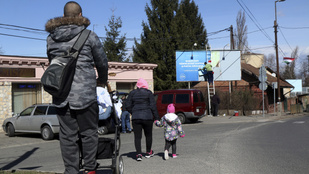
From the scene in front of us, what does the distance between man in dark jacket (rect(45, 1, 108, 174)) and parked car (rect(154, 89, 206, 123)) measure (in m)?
→ 17.0

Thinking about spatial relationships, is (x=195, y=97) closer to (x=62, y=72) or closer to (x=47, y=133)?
(x=47, y=133)

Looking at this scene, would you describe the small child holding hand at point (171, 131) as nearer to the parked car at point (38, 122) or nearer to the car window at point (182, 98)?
the parked car at point (38, 122)

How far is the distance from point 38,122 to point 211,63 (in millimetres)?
20759

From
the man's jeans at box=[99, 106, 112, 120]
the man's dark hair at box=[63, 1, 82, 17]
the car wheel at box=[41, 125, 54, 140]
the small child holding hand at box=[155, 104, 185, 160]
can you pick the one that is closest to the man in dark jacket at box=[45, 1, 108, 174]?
the man's dark hair at box=[63, 1, 82, 17]

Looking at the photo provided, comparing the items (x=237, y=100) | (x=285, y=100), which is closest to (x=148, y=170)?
(x=237, y=100)

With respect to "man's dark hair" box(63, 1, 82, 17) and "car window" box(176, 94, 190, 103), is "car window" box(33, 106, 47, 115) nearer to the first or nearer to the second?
"car window" box(176, 94, 190, 103)

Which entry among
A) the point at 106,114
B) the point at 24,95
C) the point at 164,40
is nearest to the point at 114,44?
the point at 164,40

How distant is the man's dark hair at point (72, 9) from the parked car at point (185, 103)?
17033mm

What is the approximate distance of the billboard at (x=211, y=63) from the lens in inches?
1262

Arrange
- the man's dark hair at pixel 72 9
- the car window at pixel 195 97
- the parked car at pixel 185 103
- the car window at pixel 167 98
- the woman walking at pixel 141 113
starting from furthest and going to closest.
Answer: the car window at pixel 167 98 → the car window at pixel 195 97 → the parked car at pixel 185 103 → the woman walking at pixel 141 113 → the man's dark hair at pixel 72 9

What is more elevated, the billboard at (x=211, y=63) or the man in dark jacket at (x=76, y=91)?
the billboard at (x=211, y=63)

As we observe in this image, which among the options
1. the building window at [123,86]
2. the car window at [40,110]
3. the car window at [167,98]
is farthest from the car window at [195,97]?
the car window at [40,110]

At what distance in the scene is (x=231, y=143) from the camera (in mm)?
10922

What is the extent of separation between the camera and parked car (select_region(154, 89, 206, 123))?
20641mm
